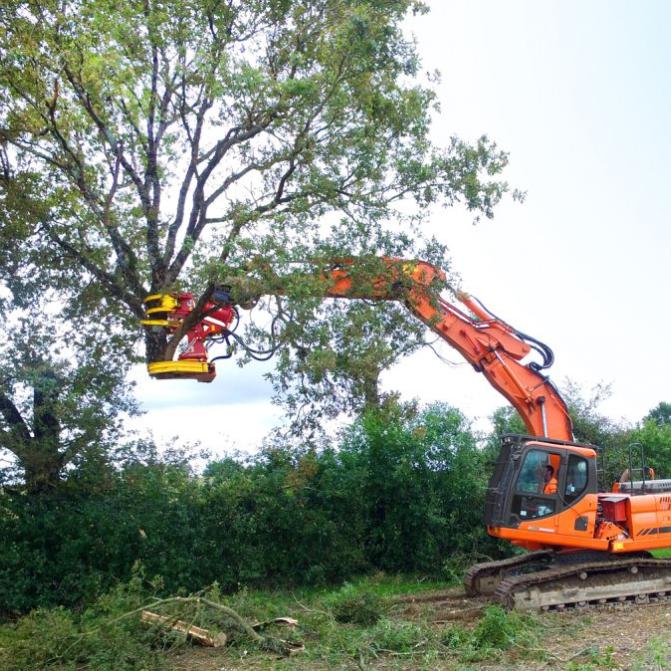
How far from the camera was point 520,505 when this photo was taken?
11938 mm

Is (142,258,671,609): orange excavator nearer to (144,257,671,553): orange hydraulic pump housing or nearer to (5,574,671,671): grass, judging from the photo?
(144,257,671,553): orange hydraulic pump housing

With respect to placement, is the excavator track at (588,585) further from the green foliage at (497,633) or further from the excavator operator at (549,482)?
the green foliage at (497,633)

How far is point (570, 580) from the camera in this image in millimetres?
11914

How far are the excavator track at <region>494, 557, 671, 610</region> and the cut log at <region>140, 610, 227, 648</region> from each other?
14.0 feet

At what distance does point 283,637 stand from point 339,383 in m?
4.97

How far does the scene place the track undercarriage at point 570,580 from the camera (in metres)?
11.5

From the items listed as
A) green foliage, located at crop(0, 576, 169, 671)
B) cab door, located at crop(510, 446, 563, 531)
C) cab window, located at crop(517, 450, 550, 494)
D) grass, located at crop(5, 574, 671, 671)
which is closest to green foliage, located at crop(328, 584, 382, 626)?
grass, located at crop(5, 574, 671, 671)

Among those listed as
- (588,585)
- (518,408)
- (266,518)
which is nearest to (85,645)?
(266,518)

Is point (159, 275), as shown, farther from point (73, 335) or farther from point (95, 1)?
point (95, 1)

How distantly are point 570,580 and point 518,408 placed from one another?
273cm

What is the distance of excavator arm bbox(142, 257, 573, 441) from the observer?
42.0ft

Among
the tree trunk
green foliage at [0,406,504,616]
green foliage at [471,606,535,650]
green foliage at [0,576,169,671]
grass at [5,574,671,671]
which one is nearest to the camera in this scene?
green foliage at [0,576,169,671]

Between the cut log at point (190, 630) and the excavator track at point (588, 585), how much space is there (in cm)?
425

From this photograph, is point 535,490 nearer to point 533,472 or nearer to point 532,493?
point 532,493
